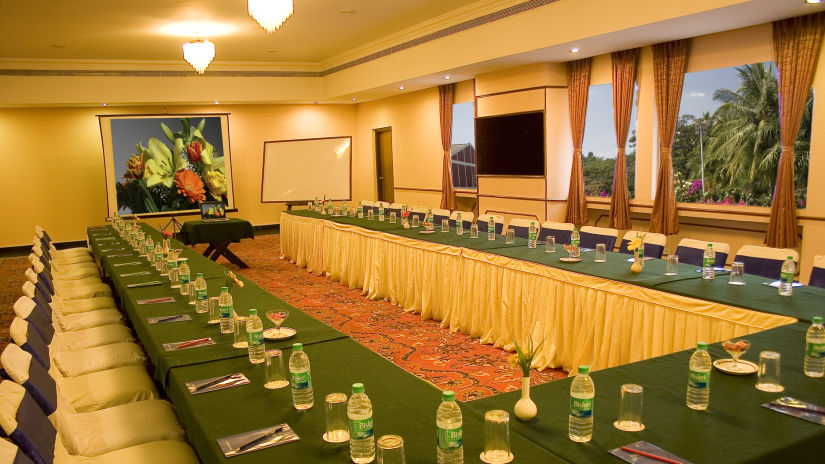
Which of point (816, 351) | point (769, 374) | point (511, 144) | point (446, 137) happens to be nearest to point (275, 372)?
point (769, 374)

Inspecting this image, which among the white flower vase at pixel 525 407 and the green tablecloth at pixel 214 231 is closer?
the white flower vase at pixel 525 407

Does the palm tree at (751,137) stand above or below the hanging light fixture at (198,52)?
below

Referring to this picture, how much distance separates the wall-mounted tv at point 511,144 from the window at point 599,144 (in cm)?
66

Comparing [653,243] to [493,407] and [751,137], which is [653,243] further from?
[493,407]

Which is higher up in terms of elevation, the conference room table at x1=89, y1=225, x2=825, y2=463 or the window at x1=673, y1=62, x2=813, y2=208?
the window at x1=673, y1=62, x2=813, y2=208

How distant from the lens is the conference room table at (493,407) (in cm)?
185

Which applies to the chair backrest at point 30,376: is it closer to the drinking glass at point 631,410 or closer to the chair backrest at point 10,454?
the chair backrest at point 10,454

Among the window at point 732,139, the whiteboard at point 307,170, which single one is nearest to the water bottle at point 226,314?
the window at point 732,139

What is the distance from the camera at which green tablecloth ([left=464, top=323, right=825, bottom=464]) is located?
5.98 ft

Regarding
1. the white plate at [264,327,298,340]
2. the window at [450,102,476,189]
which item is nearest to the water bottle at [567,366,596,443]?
the white plate at [264,327,298,340]

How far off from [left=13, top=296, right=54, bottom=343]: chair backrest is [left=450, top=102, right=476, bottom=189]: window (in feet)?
27.1

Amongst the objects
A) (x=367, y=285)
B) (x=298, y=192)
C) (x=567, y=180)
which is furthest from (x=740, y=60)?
(x=298, y=192)

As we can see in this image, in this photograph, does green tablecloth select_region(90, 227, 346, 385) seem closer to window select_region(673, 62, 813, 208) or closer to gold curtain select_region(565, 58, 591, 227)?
gold curtain select_region(565, 58, 591, 227)

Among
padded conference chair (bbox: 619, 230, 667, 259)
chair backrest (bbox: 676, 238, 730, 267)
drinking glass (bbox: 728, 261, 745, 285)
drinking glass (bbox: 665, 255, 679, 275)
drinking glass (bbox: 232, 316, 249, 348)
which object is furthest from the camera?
padded conference chair (bbox: 619, 230, 667, 259)
